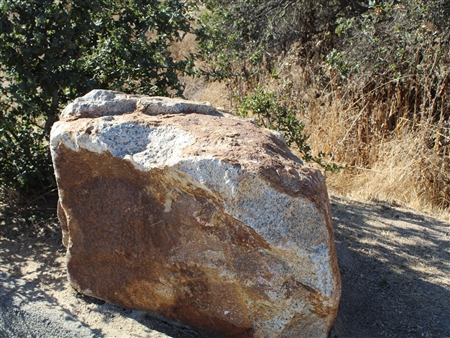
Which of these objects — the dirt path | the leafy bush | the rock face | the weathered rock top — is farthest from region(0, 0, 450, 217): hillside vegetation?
the rock face

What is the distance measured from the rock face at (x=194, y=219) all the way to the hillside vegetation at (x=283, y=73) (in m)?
0.86

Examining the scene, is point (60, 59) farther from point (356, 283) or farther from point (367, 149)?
point (367, 149)

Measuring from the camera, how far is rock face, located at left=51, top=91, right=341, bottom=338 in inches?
86.6

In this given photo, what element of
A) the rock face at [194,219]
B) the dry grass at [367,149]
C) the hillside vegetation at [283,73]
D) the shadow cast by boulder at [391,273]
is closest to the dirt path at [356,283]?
the shadow cast by boulder at [391,273]

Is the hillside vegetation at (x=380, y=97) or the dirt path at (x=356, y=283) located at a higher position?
the hillside vegetation at (x=380, y=97)

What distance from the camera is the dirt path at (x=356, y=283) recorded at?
2.65 metres

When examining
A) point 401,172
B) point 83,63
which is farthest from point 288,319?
point 401,172

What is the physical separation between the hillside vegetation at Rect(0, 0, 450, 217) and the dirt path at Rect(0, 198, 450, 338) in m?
0.46

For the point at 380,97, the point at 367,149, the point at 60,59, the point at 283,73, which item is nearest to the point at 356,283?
the point at 60,59

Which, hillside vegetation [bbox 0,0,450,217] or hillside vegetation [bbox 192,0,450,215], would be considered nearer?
hillside vegetation [bbox 0,0,450,217]

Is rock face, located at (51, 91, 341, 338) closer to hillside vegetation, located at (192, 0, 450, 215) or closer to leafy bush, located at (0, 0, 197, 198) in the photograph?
leafy bush, located at (0, 0, 197, 198)

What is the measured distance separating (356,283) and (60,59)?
2.32m

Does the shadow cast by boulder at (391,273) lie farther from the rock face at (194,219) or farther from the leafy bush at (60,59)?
the leafy bush at (60,59)

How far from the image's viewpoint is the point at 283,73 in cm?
637
